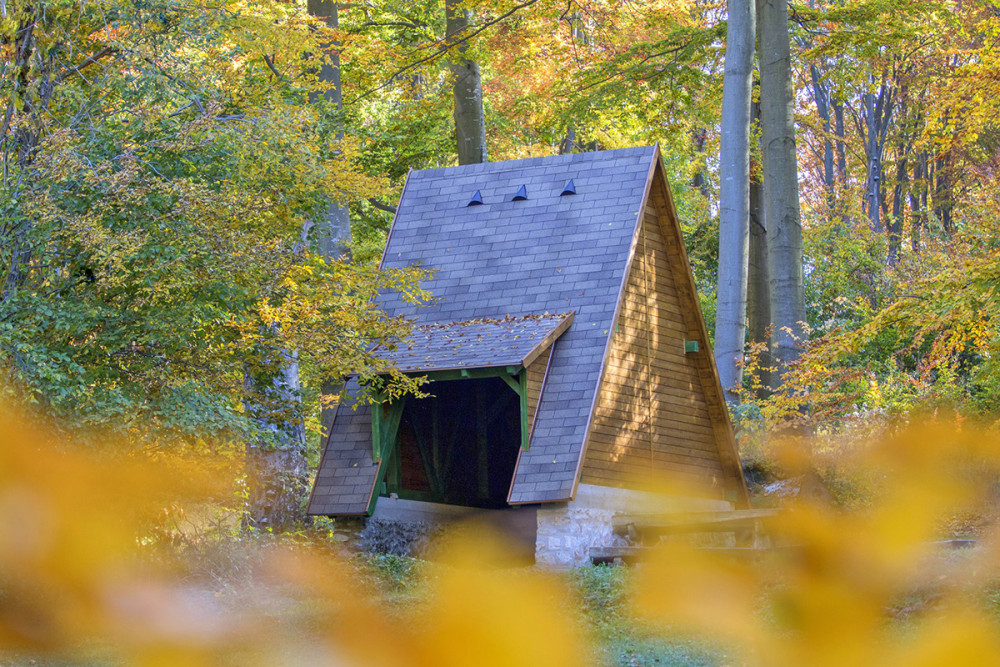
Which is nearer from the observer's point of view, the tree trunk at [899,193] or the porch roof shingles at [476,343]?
the porch roof shingles at [476,343]

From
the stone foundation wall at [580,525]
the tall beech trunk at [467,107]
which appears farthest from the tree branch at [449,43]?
the stone foundation wall at [580,525]

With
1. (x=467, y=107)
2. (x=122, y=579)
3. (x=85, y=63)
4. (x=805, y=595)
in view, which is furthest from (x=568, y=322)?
(x=805, y=595)

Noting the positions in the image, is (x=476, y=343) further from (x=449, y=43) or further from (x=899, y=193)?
(x=899, y=193)

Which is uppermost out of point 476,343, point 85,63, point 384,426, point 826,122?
point 826,122

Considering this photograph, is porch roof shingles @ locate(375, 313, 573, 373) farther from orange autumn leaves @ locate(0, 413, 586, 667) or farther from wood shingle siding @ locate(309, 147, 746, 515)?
orange autumn leaves @ locate(0, 413, 586, 667)

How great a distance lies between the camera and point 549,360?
44.0 feet

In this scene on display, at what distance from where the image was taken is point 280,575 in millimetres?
10781

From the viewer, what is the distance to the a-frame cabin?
1288 cm

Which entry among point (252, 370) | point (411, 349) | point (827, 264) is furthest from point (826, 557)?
point (827, 264)

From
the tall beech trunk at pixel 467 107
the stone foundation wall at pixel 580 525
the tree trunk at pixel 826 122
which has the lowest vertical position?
the stone foundation wall at pixel 580 525

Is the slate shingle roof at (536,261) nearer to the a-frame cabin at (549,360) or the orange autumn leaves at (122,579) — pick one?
the a-frame cabin at (549,360)

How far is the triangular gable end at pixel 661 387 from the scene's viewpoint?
1354 centimetres

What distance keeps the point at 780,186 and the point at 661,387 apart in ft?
16.4

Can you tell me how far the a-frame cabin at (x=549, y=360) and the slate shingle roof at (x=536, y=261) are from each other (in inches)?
0.9
